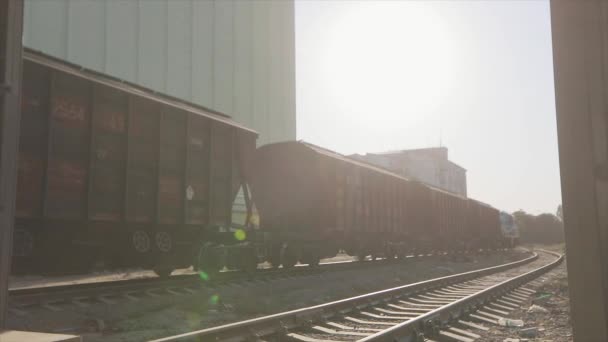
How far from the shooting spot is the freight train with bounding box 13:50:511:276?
8277 millimetres

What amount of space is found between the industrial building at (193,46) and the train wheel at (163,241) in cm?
1648

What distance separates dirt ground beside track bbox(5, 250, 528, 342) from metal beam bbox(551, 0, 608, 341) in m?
5.19

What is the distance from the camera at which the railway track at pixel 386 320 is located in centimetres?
541

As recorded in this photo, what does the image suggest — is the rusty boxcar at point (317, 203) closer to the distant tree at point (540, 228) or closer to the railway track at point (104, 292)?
the railway track at point (104, 292)

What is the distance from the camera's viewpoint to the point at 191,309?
7.96 m

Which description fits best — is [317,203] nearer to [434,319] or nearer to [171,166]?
[171,166]

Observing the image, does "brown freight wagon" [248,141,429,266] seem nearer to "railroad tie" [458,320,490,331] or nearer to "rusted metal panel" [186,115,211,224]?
"rusted metal panel" [186,115,211,224]

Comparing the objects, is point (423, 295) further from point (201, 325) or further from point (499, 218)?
point (499, 218)

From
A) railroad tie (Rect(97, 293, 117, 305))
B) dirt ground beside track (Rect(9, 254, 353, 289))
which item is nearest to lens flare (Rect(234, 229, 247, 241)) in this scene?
dirt ground beside track (Rect(9, 254, 353, 289))

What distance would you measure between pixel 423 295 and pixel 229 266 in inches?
185

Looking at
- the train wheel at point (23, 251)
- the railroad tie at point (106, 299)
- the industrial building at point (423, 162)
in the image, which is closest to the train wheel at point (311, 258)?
the railroad tie at point (106, 299)

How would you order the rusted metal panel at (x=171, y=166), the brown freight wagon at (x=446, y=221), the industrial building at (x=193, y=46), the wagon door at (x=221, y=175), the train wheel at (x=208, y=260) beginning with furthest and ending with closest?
the industrial building at (x=193, y=46) < the brown freight wagon at (x=446, y=221) < the wagon door at (x=221, y=175) < the train wheel at (x=208, y=260) < the rusted metal panel at (x=171, y=166)

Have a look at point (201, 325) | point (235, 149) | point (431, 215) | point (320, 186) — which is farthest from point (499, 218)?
point (201, 325)

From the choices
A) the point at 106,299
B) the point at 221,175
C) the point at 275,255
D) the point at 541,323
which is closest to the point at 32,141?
the point at 106,299
